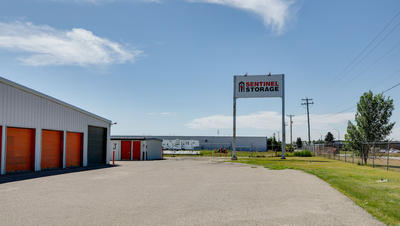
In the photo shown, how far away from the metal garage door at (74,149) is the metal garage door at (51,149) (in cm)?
Answer: 102

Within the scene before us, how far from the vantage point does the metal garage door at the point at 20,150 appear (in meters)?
18.7

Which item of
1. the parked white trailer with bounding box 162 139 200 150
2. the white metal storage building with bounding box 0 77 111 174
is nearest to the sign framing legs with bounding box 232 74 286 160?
the white metal storage building with bounding box 0 77 111 174

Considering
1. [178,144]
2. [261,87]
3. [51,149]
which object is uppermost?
[261,87]

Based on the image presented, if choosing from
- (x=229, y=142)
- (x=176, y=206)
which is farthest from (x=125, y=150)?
(x=229, y=142)

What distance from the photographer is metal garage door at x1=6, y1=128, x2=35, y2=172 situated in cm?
1870

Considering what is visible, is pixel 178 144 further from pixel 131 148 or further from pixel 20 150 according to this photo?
pixel 20 150

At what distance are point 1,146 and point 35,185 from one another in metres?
6.10

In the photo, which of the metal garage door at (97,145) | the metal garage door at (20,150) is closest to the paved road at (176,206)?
the metal garage door at (20,150)

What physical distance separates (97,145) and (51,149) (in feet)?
25.0

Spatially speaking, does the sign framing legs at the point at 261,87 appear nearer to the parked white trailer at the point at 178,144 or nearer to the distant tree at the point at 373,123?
the distant tree at the point at 373,123

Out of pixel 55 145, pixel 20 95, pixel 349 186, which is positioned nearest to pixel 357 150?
pixel 349 186

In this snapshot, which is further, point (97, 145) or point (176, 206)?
point (97, 145)

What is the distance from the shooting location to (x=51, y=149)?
2284 centimetres

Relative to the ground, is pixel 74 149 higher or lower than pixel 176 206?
higher
